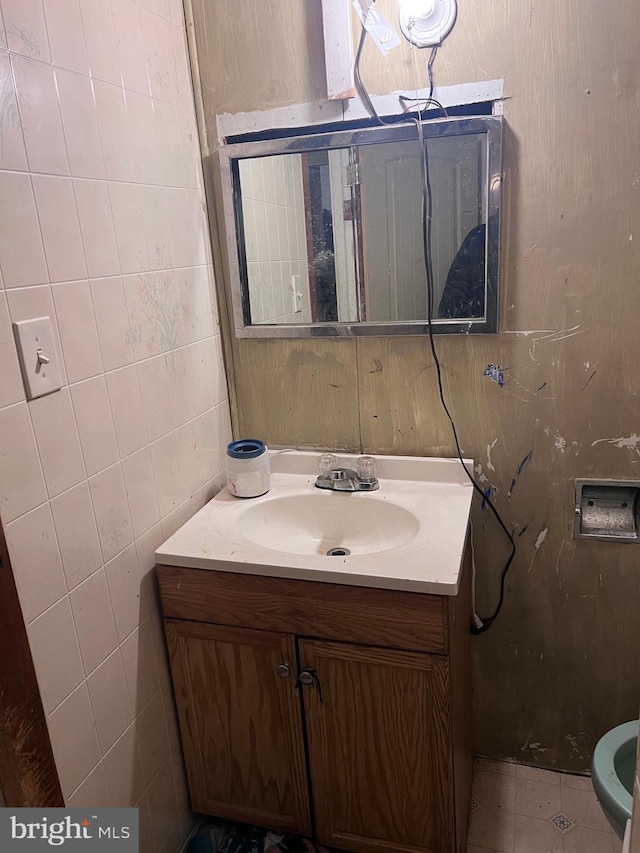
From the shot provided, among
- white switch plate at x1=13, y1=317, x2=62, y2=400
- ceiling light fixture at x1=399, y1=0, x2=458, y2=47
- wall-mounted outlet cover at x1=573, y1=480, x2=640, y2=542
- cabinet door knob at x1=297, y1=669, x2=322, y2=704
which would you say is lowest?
cabinet door knob at x1=297, y1=669, x2=322, y2=704

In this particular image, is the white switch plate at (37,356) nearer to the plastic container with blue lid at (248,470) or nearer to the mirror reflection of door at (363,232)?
the plastic container with blue lid at (248,470)

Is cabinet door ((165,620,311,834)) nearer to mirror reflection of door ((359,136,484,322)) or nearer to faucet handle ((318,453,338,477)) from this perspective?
faucet handle ((318,453,338,477))

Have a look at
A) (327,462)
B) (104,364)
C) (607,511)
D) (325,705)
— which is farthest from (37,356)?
(607,511)

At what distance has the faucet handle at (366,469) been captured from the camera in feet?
5.11

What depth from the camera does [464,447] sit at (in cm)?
156

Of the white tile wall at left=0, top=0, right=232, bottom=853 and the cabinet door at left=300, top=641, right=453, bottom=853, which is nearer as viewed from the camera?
the white tile wall at left=0, top=0, right=232, bottom=853

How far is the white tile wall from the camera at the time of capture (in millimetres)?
1007

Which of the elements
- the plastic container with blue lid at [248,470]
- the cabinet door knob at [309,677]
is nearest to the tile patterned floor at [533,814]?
the cabinet door knob at [309,677]

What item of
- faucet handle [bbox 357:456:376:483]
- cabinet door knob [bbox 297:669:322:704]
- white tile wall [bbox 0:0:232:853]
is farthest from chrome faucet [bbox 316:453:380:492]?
cabinet door knob [bbox 297:669:322:704]

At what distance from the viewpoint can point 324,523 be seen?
5.14 ft

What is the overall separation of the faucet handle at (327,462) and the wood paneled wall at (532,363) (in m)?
0.06

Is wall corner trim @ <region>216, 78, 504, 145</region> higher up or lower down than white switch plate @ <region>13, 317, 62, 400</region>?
higher up

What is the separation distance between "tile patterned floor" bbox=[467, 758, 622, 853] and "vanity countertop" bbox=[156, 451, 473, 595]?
0.76 metres

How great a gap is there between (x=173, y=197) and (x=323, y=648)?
3.39ft
